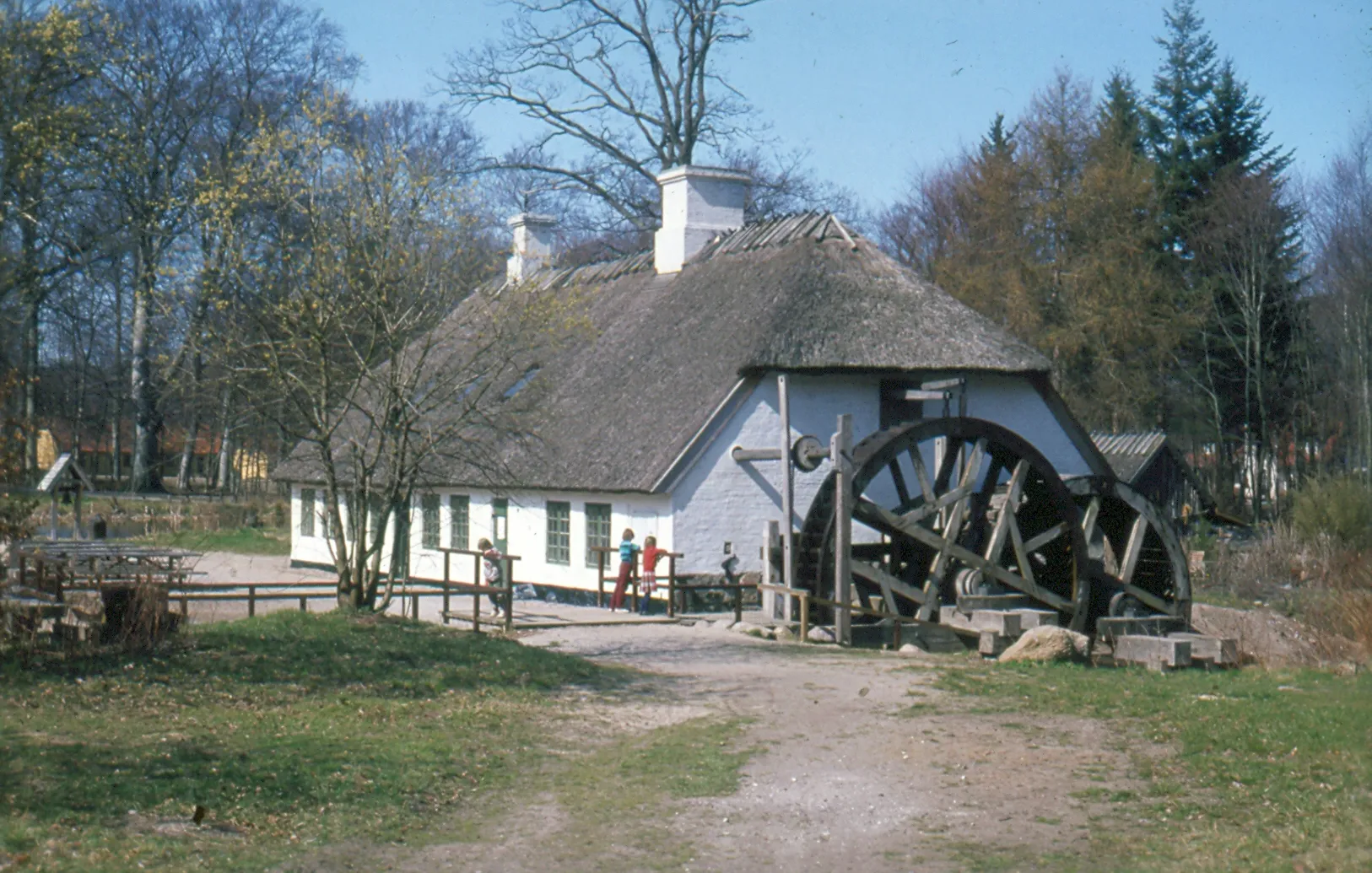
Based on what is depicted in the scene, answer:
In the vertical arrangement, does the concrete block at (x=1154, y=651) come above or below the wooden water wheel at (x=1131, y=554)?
below

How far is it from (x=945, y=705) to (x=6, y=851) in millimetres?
7974

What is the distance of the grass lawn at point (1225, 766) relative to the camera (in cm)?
833

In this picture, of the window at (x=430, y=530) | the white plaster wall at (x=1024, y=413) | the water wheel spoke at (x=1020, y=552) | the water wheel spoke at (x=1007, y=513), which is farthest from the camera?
the window at (x=430, y=530)

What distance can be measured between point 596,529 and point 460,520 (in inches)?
172

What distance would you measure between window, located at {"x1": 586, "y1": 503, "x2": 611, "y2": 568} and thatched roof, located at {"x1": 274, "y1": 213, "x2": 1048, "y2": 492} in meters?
0.57

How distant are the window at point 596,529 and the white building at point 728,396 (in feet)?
0.09

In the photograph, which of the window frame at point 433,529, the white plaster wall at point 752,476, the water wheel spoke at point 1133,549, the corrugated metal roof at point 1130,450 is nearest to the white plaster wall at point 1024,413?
the white plaster wall at point 752,476

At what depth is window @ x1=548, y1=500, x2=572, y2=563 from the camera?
85.4 feet

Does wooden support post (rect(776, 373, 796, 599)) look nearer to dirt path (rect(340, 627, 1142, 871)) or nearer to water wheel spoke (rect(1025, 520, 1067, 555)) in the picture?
water wheel spoke (rect(1025, 520, 1067, 555))

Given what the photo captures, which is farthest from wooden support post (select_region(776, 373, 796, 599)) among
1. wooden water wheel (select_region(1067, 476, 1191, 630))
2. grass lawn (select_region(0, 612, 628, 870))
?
grass lawn (select_region(0, 612, 628, 870))

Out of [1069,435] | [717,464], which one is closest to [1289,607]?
[1069,435]

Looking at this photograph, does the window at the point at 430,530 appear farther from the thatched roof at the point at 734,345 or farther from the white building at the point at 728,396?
the thatched roof at the point at 734,345

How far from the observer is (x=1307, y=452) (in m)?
44.7

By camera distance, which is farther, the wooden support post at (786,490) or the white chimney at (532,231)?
the white chimney at (532,231)
